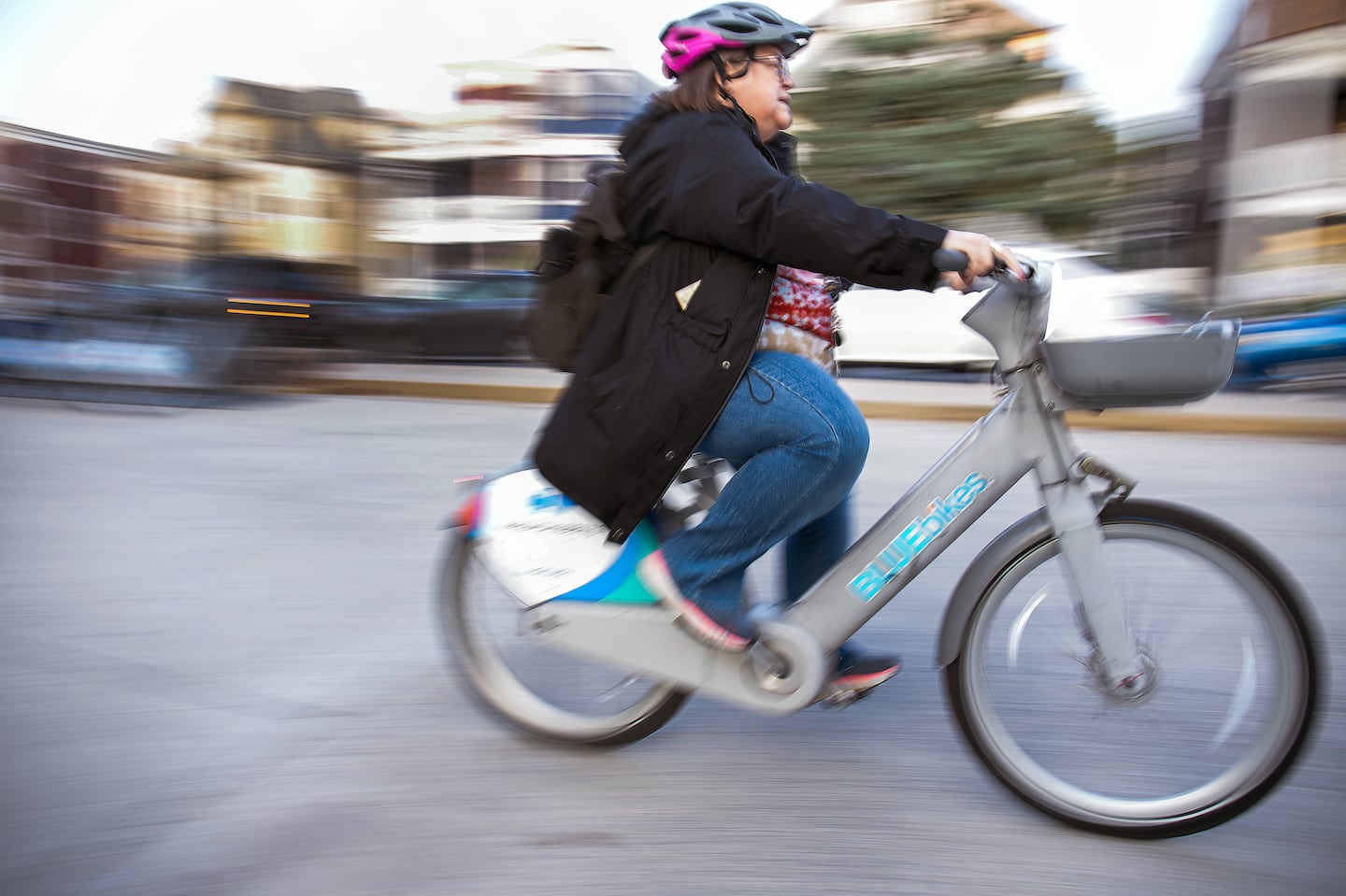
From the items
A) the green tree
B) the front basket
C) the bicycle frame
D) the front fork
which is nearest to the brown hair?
the bicycle frame

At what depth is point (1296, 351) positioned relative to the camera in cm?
1096

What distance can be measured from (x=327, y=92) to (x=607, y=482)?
120 feet

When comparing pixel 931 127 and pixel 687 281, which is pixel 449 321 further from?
pixel 687 281

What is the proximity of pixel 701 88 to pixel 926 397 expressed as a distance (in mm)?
7796

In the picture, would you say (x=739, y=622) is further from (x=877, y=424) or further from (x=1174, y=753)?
(x=877, y=424)

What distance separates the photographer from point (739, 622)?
2434 millimetres

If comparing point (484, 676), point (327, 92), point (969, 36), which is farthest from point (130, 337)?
point (327, 92)

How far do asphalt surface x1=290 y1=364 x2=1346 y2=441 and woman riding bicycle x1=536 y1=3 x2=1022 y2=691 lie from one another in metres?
5.21

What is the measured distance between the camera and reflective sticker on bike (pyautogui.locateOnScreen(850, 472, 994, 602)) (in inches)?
92.5

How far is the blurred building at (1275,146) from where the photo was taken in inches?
781

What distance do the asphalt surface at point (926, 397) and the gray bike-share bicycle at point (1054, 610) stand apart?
4912mm

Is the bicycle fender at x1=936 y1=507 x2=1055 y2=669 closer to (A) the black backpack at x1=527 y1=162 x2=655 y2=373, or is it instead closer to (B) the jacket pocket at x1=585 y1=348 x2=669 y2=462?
(B) the jacket pocket at x1=585 y1=348 x2=669 y2=462

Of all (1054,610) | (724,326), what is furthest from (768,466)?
(1054,610)

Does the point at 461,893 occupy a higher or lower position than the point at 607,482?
lower
